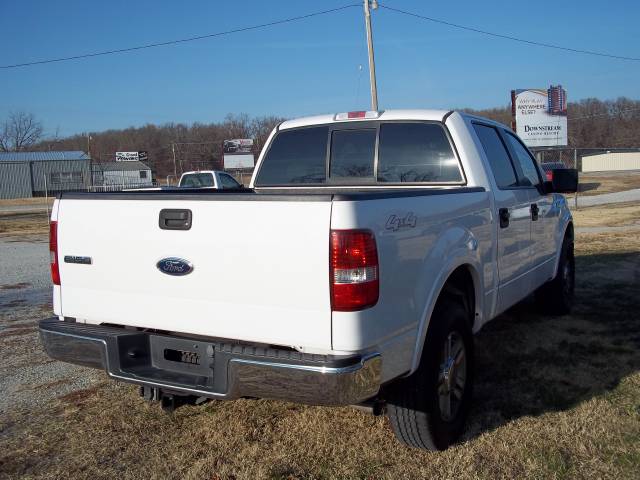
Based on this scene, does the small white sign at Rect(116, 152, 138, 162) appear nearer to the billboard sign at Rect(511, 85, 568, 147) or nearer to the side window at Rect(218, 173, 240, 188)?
the billboard sign at Rect(511, 85, 568, 147)

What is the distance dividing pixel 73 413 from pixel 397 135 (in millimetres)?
2961

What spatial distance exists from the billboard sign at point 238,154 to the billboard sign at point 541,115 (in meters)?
34.2

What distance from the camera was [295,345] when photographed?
276 cm

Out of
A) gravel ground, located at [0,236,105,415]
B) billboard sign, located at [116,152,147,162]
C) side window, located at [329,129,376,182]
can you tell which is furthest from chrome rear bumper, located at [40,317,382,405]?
billboard sign, located at [116,152,147,162]

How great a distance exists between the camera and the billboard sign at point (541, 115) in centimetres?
3691

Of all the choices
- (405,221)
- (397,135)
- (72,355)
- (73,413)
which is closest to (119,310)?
(72,355)

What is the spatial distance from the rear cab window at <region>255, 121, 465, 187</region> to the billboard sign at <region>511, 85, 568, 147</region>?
3458cm

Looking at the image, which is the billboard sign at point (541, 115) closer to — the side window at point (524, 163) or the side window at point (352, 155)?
the side window at point (524, 163)

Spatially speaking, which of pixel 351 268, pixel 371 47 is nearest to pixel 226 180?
pixel 371 47

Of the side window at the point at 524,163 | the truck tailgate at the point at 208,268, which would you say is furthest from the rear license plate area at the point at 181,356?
the side window at the point at 524,163

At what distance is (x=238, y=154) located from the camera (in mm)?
71438

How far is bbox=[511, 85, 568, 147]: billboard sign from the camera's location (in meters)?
36.9

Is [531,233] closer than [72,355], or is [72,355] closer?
[72,355]

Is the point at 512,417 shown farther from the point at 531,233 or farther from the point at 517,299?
the point at 531,233
